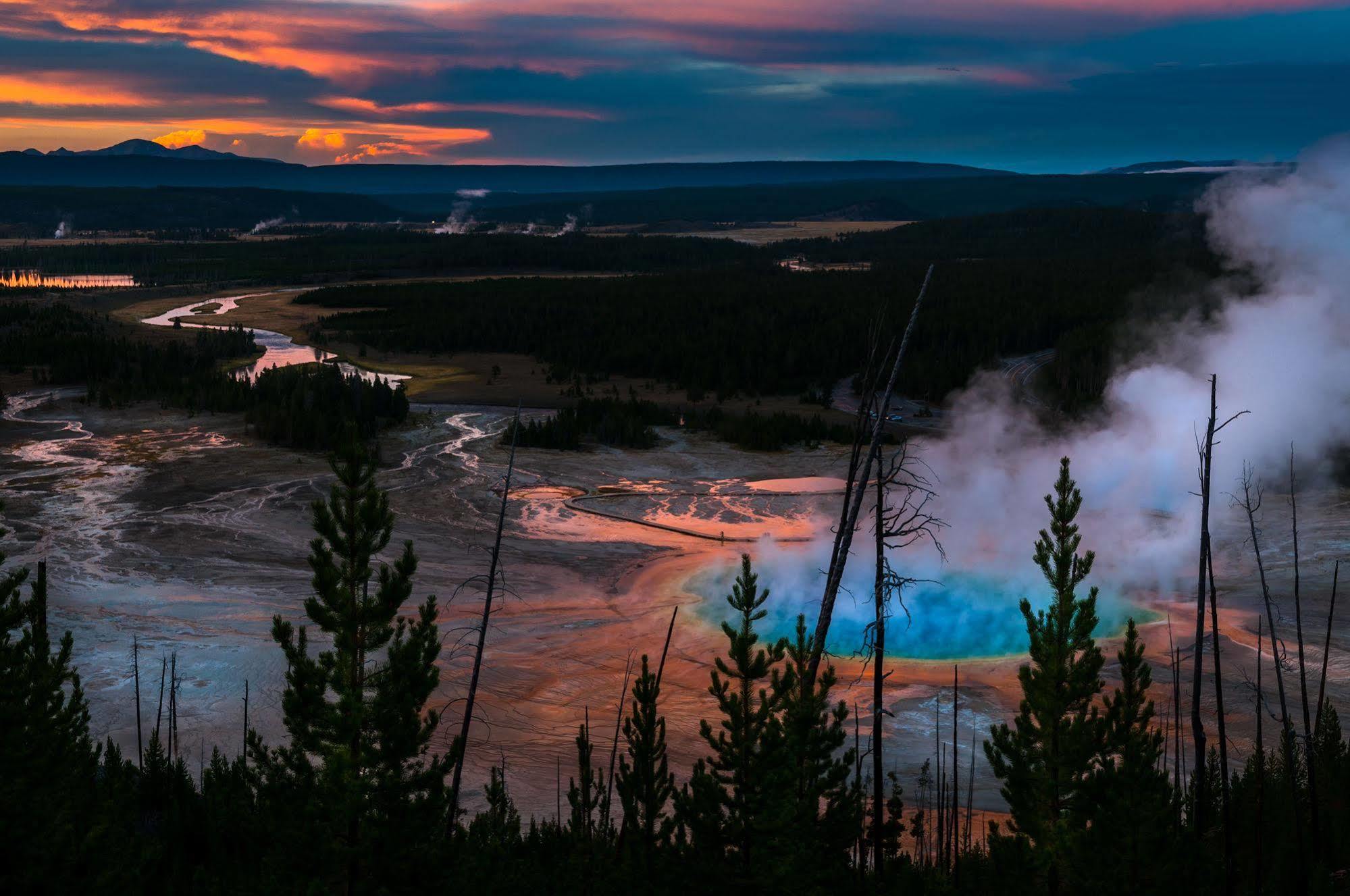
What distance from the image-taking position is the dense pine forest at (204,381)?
36.9 m

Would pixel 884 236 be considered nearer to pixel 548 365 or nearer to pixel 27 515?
pixel 548 365

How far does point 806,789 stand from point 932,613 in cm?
1197

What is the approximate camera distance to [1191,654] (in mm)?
18672

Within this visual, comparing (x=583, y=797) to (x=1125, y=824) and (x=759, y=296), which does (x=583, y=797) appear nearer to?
(x=1125, y=824)

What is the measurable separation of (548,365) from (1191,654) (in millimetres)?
39846

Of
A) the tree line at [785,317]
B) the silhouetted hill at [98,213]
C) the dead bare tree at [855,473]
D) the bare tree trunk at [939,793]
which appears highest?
the silhouetted hill at [98,213]

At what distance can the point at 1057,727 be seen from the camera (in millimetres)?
10156

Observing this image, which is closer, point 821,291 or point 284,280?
point 821,291

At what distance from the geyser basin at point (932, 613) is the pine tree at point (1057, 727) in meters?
8.77

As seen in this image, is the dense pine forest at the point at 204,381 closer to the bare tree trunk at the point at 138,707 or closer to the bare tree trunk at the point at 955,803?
the bare tree trunk at the point at 138,707

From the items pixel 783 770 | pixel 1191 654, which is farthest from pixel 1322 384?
pixel 783 770

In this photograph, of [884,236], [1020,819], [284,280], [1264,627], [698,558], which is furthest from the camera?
[884,236]

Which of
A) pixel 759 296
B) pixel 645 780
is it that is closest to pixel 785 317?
pixel 759 296

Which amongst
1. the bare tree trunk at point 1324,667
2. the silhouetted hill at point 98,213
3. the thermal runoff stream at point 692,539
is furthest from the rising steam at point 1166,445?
the silhouetted hill at point 98,213
